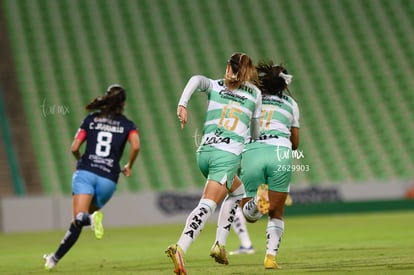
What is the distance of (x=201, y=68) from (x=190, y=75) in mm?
524

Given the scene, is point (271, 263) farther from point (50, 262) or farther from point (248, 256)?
point (50, 262)

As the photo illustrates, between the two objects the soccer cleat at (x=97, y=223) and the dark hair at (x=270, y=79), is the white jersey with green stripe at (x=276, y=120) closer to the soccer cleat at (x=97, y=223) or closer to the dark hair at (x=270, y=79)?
the dark hair at (x=270, y=79)

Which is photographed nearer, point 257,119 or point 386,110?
point 257,119

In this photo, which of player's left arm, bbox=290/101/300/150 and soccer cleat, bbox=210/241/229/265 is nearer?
soccer cleat, bbox=210/241/229/265

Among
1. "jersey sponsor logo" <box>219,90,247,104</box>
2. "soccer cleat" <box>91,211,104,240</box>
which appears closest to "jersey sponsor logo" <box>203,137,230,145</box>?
"jersey sponsor logo" <box>219,90,247,104</box>

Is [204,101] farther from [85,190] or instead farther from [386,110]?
[85,190]

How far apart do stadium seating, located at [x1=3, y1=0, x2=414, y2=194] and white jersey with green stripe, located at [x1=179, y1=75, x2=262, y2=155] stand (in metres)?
16.0

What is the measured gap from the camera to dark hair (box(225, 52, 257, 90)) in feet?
26.2

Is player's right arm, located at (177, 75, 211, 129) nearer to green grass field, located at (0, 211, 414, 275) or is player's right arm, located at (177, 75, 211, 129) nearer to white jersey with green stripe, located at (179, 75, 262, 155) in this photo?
white jersey with green stripe, located at (179, 75, 262, 155)

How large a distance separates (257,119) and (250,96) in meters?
0.26

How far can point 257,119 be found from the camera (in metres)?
8.29

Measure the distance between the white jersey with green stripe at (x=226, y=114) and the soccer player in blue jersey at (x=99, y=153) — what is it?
2018 mm

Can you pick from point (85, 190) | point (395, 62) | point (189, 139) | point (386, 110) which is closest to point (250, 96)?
point (85, 190)

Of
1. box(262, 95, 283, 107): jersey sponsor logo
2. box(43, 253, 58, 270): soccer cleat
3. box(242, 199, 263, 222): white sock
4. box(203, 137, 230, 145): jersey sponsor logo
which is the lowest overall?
box(43, 253, 58, 270): soccer cleat
